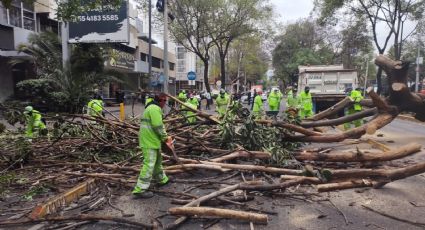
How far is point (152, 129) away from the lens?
5469mm

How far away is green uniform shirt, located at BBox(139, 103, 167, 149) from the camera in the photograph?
541cm

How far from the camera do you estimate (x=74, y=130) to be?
8328mm

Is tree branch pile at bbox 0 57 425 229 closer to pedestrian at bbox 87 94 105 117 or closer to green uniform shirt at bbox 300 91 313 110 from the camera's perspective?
pedestrian at bbox 87 94 105 117

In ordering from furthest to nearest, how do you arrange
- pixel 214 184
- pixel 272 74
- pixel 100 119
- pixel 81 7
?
pixel 272 74 → pixel 100 119 → pixel 81 7 → pixel 214 184

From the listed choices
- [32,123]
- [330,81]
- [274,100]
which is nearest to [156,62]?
[330,81]

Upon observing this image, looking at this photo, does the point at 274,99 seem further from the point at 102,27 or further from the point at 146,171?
the point at 146,171

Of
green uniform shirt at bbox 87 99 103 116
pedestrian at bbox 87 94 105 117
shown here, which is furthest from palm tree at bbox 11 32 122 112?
green uniform shirt at bbox 87 99 103 116

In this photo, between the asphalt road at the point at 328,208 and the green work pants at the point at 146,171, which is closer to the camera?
the asphalt road at the point at 328,208

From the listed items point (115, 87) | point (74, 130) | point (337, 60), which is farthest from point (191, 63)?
point (74, 130)

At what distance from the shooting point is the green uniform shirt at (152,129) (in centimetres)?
541

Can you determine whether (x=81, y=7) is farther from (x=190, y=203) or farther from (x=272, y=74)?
(x=272, y=74)

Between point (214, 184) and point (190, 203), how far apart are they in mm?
1345

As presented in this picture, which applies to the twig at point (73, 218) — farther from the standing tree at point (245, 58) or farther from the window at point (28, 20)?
the standing tree at point (245, 58)

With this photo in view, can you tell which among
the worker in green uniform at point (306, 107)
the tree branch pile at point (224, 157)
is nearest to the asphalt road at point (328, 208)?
the tree branch pile at point (224, 157)
